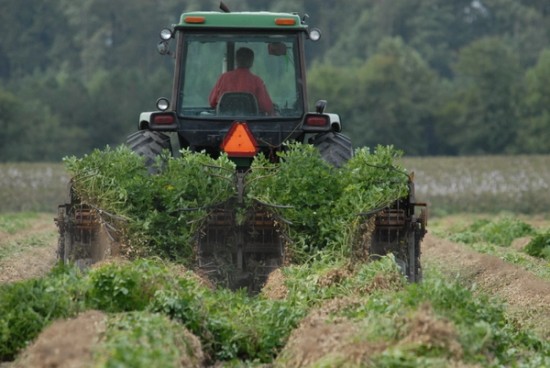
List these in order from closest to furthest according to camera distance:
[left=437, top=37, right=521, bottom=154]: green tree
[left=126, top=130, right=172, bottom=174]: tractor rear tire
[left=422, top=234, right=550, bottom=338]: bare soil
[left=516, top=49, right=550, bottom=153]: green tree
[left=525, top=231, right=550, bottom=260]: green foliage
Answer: [left=422, top=234, right=550, bottom=338]: bare soil
[left=126, top=130, right=172, bottom=174]: tractor rear tire
[left=525, top=231, right=550, bottom=260]: green foliage
[left=516, top=49, right=550, bottom=153]: green tree
[left=437, top=37, right=521, bottom=154]: green tree

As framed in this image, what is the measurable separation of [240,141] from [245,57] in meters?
1.22

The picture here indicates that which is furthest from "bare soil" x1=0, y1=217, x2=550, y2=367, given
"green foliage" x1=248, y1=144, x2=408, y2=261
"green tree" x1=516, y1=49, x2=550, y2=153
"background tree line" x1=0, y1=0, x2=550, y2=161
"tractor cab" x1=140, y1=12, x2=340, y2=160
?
"green tree" x1=516, y1=49, x2=550, y2=153

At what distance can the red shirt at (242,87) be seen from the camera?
Answer: 1341 centimetres

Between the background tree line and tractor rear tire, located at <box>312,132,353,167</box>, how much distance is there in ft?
139

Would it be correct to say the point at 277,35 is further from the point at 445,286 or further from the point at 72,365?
the point at 72,365

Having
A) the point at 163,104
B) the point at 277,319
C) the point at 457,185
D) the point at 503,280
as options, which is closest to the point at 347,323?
the point at 277,319

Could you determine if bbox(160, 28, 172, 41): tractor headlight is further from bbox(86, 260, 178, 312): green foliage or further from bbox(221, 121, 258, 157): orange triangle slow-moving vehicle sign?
bbox(86, 260, 178, 312): green foliage

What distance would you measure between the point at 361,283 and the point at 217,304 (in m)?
1.19

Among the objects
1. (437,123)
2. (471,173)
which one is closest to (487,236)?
(471,173)

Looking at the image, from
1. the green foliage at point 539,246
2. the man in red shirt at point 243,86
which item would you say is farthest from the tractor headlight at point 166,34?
the green foliage at point 539,246

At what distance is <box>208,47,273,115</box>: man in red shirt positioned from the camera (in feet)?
44.0

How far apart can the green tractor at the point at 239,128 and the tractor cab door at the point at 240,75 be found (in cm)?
1

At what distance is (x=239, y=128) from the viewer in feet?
41.7

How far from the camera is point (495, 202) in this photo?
3281cm
